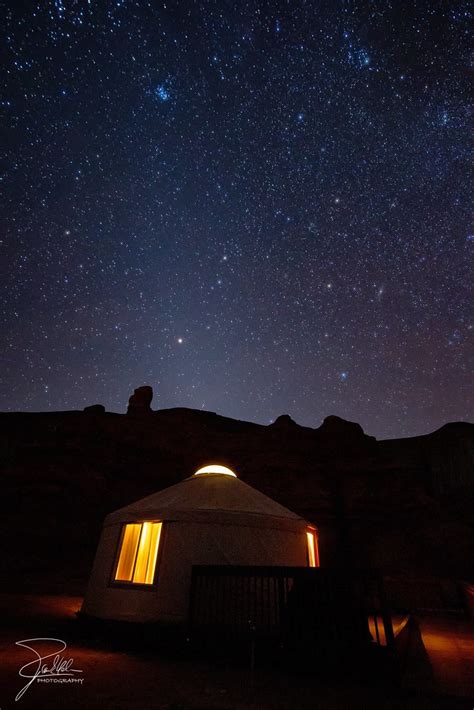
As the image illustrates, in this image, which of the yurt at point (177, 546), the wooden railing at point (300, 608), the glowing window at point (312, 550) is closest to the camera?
the wooden railing at point (300, 608)

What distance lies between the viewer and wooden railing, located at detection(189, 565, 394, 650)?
5.16 meters

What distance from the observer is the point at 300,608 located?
557 cm

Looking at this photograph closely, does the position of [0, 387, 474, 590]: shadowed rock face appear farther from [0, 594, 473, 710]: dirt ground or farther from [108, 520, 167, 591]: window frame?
[0, 594, 473, 710]: dirt ground

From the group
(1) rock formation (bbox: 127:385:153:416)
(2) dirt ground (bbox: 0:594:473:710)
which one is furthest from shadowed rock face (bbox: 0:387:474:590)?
(2) dirt ground (bbox: 0:594:473:710)

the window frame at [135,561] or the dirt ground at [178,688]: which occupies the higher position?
the window frame at [135,561]

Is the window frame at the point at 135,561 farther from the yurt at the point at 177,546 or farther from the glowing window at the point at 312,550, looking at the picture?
the glowing window at the point at 312,550

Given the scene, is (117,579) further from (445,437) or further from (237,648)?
(445,437)

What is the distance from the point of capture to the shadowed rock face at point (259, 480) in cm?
2161

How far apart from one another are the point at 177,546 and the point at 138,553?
1149 mm

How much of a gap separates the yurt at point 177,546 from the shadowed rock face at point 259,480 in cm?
1204

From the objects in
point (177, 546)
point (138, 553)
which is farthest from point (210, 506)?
point (138, 553)

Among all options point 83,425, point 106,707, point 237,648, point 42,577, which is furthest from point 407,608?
point 83,425

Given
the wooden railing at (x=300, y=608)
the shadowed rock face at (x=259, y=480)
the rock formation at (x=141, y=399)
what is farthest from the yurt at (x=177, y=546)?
the rock formation at (x=141, y=399)

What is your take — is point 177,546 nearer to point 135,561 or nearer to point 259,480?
point 135,561
